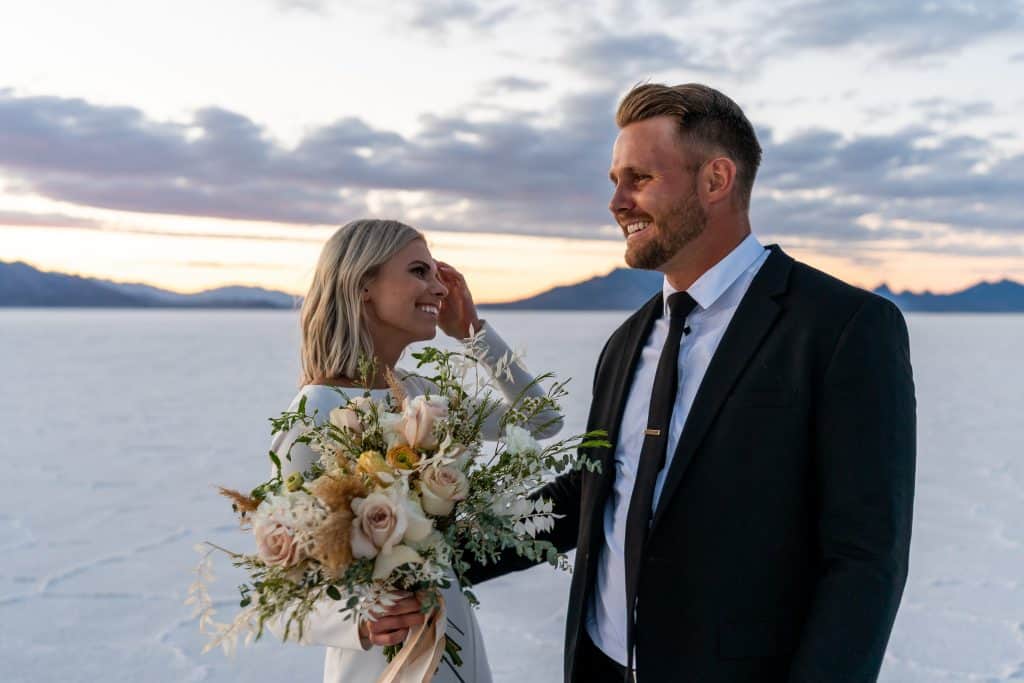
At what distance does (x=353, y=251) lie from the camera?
3.08 m

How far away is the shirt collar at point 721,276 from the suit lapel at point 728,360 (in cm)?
9

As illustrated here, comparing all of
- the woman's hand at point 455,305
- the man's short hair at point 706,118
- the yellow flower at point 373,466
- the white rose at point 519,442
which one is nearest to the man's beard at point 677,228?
the man's short hair at point 706,118

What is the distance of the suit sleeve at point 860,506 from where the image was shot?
1.89 metres

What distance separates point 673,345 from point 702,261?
231 millimetres

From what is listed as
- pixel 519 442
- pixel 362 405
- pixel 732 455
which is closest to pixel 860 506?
pixel 732 455

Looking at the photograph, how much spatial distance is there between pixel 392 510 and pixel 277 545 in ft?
0.74

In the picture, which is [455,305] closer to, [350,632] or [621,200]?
[621,200]

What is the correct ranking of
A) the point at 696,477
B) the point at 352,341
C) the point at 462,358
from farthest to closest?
the point at 352,341, the point at 462,358, the point at 696,477

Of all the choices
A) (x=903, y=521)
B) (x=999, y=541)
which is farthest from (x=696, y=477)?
(x=999, y=541)

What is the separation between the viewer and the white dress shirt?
7.25 ft

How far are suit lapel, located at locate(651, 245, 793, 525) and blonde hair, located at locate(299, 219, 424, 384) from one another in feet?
4.03

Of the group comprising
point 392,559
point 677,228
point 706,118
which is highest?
point 706,118

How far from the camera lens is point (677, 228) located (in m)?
2.27

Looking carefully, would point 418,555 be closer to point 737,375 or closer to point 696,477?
point 696,477
